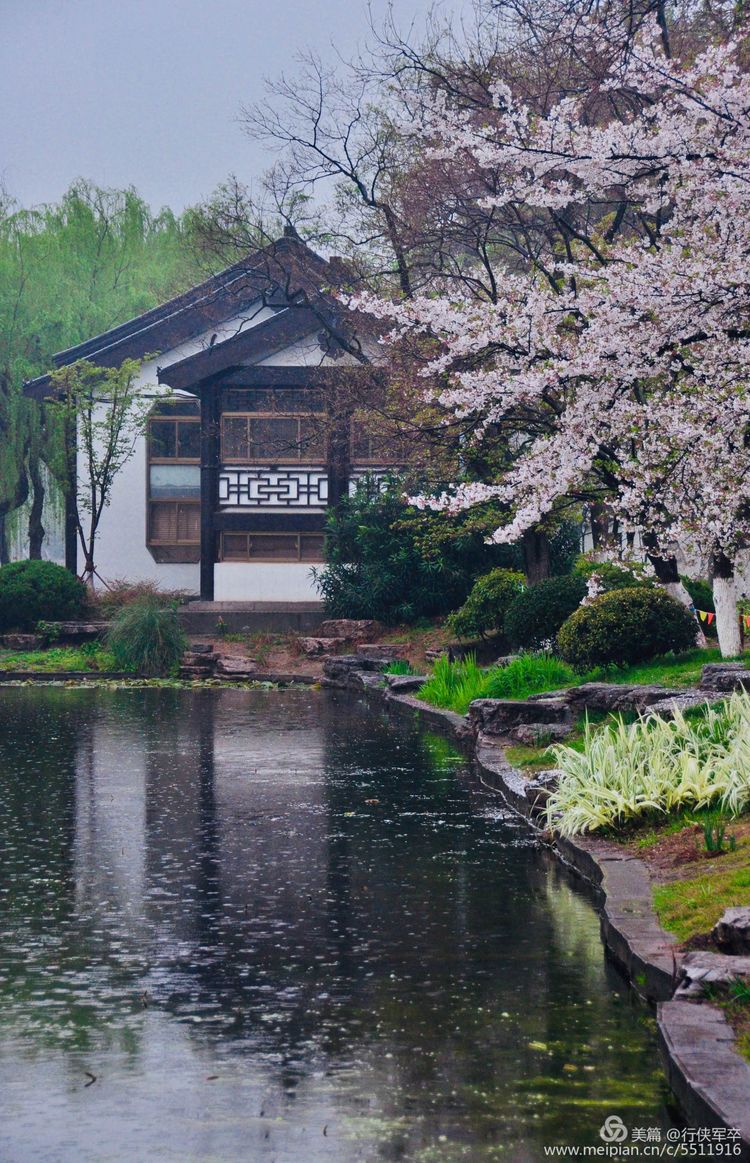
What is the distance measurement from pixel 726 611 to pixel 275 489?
19.9 meters

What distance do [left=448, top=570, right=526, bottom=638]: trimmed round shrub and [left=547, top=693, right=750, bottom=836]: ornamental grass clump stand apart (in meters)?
13.0

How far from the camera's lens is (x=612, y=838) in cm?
977

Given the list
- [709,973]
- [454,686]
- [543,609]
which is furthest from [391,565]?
[709,973]

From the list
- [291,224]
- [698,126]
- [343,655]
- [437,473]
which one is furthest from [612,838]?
[291,224]

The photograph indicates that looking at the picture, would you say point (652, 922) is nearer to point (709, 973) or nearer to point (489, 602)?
point (709, 973)

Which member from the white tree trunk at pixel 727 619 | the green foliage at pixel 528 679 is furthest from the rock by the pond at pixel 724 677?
the green foliage at pixel 528 679

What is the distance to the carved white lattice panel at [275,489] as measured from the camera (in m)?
35.1

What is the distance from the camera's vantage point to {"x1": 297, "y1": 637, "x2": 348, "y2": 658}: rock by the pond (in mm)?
29562

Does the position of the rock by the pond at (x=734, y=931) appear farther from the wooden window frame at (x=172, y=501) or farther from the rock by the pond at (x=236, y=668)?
the wooden window frame at (x=172, y=501)

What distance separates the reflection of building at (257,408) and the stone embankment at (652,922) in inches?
656

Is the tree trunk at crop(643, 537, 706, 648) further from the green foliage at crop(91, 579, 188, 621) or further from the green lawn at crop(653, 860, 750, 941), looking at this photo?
the green foliage at crop(91, 579, 188, 621)

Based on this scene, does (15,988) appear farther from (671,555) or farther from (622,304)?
(671,555)

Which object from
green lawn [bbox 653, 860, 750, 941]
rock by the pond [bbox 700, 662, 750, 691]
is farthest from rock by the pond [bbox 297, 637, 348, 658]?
green lawn [bbox 653, 860, 750, 941]

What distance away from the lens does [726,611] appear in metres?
16.7
